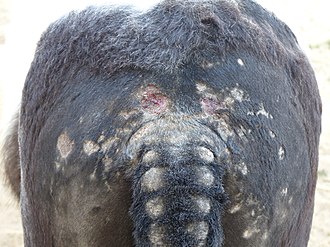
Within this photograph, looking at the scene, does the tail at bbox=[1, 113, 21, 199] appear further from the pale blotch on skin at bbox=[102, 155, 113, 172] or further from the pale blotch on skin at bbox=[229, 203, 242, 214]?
the pale blotch on skin at bbox=[229, 203, 242, 214]

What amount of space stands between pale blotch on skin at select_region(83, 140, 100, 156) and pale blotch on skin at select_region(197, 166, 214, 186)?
0.30 m

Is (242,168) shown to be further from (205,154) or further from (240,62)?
(240,62)

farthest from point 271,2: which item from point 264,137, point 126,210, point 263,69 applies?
point 126,210

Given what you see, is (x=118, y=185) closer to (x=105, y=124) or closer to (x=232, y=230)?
(x=105, y=124)

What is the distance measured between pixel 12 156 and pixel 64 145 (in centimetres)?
86

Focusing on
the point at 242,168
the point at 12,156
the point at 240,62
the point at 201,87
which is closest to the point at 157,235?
the point at 242,168

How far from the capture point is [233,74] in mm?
1958

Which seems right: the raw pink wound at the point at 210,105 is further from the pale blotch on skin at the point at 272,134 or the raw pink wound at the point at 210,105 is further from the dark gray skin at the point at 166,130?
the pale blotch on skin at the point at 272,134

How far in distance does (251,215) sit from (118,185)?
1.27 ft

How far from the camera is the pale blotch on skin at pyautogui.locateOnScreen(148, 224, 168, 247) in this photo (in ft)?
5.88

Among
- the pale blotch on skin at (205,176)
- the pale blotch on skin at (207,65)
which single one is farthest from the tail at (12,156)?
the pale blotch on skin at (205,176)

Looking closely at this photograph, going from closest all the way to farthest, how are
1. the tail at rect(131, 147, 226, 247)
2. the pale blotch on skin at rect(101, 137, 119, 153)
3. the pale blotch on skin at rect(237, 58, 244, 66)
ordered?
the tail at rect(131, 147, 226, 247)
the pale blotch on skin at rect(101, 137, 119, 153)
the pale blotch on skin at rect(237, 58, 244, 66)

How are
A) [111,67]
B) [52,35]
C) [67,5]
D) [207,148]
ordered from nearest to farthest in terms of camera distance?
[207,148] → [111,67] → [52,35] → [67,5]

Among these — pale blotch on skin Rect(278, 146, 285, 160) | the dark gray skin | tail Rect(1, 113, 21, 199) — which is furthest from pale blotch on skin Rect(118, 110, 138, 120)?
tail Rect(1, 113, 21, 199)
